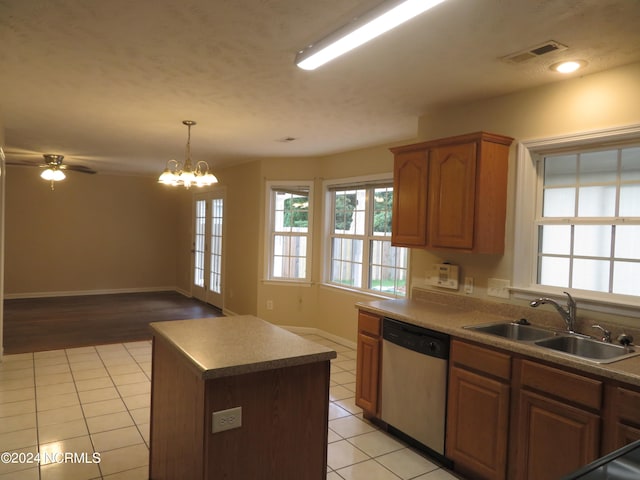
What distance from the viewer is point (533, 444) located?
2.19m

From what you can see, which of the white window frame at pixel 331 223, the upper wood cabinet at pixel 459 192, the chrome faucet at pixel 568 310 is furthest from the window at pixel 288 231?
the chrome faucet at pixel 568 310

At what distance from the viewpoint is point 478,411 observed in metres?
2.47

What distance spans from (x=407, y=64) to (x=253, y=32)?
0.93 metres

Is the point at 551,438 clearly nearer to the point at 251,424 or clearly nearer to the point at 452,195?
the point at 251,424

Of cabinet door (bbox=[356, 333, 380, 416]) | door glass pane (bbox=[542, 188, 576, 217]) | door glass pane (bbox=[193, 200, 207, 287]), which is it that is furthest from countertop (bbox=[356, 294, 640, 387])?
door glass pane (bbox=[193, 200, 207, 287])

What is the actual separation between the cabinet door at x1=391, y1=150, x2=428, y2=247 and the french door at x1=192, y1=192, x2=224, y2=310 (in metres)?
4.36

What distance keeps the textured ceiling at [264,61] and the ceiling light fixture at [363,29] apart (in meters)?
0.07

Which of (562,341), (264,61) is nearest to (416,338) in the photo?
(562,341)

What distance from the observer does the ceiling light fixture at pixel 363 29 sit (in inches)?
64.6

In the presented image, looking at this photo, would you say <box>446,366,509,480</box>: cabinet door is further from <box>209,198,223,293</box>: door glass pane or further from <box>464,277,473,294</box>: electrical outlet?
<box>209,198,223,293</box>: door glass pane

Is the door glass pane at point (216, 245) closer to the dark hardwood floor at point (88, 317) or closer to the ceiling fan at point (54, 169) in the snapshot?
the dark hardwood floor at point (88, 317)

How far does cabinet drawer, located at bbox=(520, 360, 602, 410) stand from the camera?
196 cm

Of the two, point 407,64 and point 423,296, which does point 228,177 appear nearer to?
point 423,296

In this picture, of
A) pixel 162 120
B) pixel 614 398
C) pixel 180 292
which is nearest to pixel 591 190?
pixel 614 398
